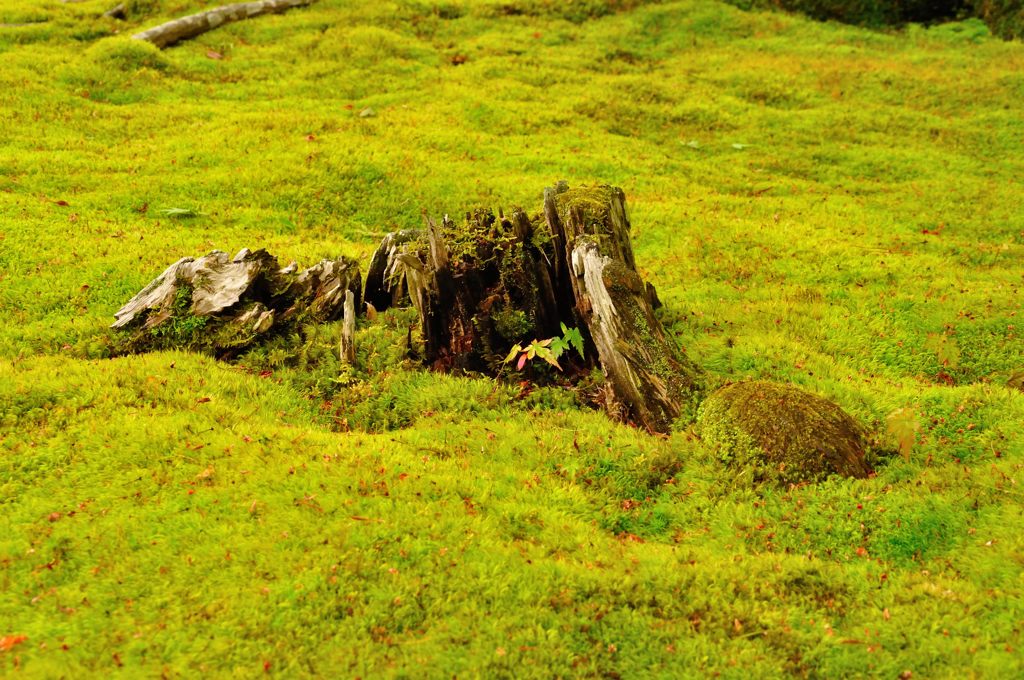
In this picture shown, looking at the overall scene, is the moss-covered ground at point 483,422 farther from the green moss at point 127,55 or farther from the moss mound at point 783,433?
the green moss at point 127,55

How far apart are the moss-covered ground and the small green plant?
0.54 metres

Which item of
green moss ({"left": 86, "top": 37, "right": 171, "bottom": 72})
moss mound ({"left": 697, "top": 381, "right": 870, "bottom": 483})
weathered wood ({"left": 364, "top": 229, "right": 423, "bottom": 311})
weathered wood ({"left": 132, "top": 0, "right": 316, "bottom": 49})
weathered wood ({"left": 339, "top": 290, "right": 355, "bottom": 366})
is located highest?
weathered wood ({"left": 132, "top": 0, "right": 316, "bottom": 49})

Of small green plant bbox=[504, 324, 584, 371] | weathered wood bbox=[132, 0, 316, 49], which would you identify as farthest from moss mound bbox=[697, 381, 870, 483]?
weathered wood bbox=[132, 0, 316, 49]

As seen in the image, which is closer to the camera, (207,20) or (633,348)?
(633,348)

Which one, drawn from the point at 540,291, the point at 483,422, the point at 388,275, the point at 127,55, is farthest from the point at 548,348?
the point at 127,55

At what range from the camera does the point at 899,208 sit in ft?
58.1

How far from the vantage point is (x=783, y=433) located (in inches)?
323

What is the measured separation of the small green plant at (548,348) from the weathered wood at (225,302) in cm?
287

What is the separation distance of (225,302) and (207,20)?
2091 cm

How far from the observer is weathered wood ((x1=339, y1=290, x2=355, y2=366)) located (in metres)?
10.0

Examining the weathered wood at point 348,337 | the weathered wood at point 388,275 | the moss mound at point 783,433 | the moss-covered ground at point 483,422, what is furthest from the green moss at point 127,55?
the moss mound at point 783,433

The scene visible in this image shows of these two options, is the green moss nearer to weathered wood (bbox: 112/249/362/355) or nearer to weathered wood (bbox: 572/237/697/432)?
weathered wood (bbox: 112/249/362/355)

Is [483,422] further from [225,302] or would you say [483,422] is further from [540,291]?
[225,302]

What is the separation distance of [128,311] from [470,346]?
16.6 ft
